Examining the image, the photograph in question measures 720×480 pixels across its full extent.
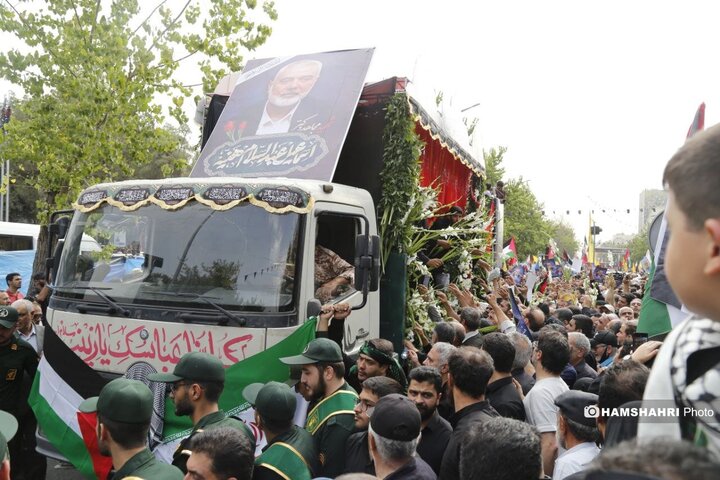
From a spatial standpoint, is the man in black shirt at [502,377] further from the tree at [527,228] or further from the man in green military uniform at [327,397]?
the tree at [527,228]

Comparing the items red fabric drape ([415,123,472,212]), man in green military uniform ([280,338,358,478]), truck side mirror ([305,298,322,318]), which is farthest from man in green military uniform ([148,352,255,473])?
red fabric drape ([415,123,472,212])

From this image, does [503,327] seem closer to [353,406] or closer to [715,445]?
[353,406]

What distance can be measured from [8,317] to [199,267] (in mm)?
1770

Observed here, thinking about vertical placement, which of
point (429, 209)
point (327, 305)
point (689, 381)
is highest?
point (429, 209)

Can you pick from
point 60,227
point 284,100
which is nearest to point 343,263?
point 284,100

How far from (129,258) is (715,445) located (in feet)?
18.6

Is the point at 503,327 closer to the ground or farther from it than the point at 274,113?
closer to the ground

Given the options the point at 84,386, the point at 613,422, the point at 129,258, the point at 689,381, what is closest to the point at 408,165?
the point at 129,258

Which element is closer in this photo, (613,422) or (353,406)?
(613,422)

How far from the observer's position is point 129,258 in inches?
243

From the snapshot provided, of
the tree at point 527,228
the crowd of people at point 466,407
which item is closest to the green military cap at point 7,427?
the crowd of people at point 466,407

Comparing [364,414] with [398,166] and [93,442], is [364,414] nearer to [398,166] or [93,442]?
[93,442]

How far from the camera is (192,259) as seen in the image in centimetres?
592

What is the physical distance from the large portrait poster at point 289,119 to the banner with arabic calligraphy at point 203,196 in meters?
1.04
